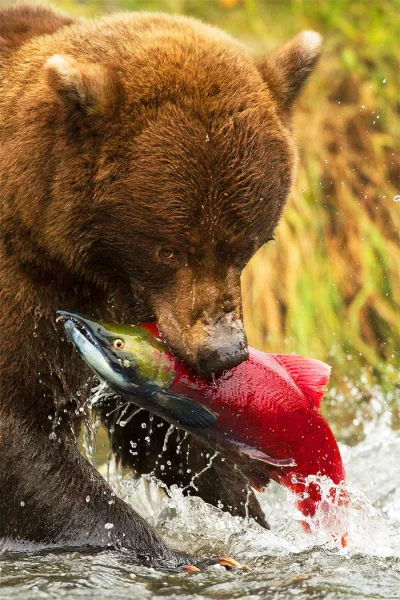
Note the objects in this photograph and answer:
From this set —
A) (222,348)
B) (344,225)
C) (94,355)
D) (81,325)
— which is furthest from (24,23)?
(344,225)

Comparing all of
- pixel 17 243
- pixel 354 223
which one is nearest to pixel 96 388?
pixel 17 243

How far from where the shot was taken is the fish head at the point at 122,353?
4.54m

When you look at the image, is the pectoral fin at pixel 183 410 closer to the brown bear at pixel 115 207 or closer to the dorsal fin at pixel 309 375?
the brown bear at pixel 115 207

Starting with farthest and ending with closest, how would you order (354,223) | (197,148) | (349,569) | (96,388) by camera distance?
→ (354,223) < (96,388) < (349,569) < (197,148)

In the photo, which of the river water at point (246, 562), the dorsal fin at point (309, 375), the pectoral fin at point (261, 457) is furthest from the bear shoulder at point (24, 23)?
the river water at point (246, 562)

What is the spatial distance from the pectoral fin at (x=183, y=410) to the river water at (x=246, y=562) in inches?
24.2

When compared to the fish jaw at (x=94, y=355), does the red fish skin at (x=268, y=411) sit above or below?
below

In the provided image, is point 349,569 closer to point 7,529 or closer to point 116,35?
point 7,529

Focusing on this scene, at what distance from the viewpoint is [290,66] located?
5133mm

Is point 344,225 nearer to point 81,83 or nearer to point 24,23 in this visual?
point 24,23

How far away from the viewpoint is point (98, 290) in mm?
5051

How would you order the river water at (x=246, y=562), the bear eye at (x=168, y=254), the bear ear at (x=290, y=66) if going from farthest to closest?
the bear ear at (x=290, y=66)
the bear eye at (x=168, y=254)
the river water at (x=246, y=562)

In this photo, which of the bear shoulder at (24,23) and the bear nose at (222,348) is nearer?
the bear nose at (222,348)

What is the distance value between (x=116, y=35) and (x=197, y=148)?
69 cm
